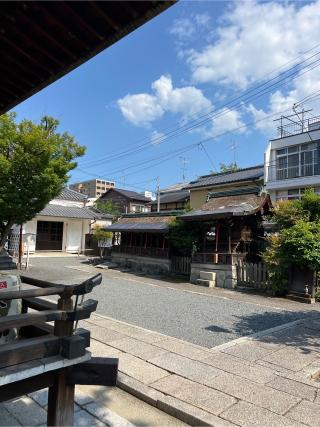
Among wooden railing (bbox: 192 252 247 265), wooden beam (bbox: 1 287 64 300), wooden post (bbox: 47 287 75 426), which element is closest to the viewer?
wooden beam (bbox: 1 287 64 300)

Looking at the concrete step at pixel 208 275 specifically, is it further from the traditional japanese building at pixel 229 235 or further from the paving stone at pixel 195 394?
the paving stone at pixel 195 394

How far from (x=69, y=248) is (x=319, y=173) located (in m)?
20.1

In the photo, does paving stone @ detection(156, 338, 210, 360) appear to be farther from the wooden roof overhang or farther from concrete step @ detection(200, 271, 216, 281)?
concrete step @ detection(200, 271, 216, 281)

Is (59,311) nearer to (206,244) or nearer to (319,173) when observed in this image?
(206,244)

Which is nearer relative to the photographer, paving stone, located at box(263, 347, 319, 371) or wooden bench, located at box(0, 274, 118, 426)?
wooden bench, located at box(0, 274, 118, 426)

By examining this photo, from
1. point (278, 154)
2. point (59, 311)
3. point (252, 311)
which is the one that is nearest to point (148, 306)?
point (252, 311)

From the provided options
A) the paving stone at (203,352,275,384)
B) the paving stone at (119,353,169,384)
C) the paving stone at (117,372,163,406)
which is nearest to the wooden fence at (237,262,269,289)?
the paving stone at (203,352,275,384)

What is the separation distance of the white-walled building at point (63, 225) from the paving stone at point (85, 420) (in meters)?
23.7

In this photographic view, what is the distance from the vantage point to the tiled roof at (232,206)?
553 inches

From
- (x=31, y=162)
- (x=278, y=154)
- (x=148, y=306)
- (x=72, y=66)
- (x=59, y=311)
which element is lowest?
(x=148, y=306)

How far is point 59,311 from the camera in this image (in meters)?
2.90

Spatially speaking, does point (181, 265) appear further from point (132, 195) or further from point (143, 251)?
point (132, 195)

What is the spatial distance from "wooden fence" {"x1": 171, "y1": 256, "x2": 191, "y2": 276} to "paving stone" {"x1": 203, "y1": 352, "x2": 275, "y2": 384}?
11.4 metres

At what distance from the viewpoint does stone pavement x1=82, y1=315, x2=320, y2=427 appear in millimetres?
3764
